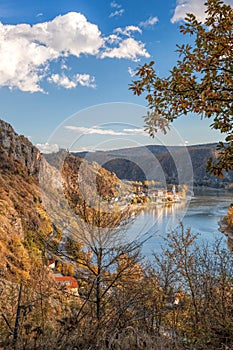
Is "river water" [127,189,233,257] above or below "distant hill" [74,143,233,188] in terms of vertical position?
below

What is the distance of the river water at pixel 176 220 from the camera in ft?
13.5

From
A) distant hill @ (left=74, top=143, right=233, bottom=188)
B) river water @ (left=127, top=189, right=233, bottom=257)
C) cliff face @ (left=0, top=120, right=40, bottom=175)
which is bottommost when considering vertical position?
river water @ (left=127, top=189, right=233, bottom=257)

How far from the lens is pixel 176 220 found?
527cm

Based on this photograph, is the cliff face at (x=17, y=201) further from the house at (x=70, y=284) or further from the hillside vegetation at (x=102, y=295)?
the hillside vegetation at (x=102, y=295)

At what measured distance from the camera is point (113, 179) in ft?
13.7

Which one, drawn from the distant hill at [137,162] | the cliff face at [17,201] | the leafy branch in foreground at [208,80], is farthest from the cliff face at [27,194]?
the leafy branch in foreground at [208,80]

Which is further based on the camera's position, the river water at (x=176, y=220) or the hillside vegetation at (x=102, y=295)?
the river water at (x=176, y=220)

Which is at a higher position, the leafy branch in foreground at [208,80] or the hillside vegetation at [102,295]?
the leafy branch in foreground at [208,80]

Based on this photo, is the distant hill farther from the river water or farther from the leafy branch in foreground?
the leafy branch in foreground

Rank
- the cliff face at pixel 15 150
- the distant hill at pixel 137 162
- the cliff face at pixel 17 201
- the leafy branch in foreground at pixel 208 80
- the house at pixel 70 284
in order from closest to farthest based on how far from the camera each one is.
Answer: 1. the leafy branch in foreground at pixel 208 80
2. the distant hill at pixel 137 162
3. the house at pixel 70 284
4. the cliff face at pixel 17 201
5. the cliff face at pixel 15 150

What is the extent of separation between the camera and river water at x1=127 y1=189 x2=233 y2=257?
4.11 meters

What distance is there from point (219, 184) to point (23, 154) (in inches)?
1390

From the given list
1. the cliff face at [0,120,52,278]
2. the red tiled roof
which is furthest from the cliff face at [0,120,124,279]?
the red tiled roof

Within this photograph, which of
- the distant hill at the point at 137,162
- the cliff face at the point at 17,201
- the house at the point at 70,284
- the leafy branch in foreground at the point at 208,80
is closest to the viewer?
the leafy branch in foreground at the point at 208,80
